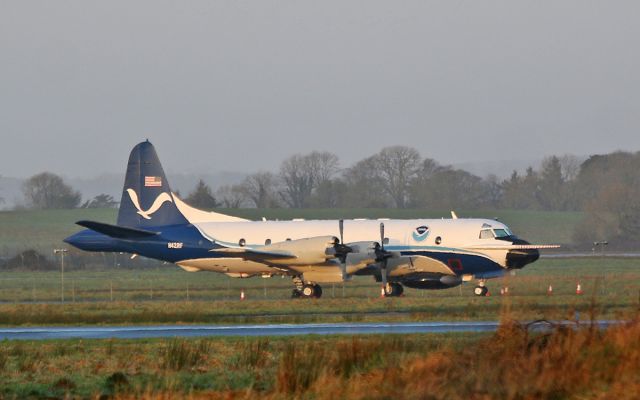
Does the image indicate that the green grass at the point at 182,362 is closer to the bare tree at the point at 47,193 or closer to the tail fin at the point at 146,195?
the tail fin at the point at 146,195

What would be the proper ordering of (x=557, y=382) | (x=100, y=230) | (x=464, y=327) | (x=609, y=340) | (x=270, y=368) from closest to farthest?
(x=557, y=382)
(x=609, y=340)
(x=270, y=368)
(x=464, y=327)
(x=100, y=230)

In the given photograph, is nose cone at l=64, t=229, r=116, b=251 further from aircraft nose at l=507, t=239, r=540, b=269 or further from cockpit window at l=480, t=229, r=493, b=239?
aircraft nose at l=507, t=239, r=540, b=269

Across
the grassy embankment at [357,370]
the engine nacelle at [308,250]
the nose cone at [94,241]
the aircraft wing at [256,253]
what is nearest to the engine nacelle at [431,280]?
the engine nacelle at [308,250]

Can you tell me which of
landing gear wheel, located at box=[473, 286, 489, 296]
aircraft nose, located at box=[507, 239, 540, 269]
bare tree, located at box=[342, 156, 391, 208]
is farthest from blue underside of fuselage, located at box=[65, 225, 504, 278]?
bare tree, located at box=[342, 156, 391, 208]

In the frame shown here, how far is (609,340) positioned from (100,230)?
39.9 meters

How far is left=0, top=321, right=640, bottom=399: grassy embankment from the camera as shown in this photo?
17.7 metres

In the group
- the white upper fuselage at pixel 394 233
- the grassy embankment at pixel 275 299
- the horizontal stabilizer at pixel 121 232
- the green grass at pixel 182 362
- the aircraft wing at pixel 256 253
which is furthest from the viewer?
the horizontal stabilizer at pixel 121 232

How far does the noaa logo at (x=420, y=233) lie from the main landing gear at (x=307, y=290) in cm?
513

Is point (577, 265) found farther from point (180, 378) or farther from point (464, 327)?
→ point (180, 378)

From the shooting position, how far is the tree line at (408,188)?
427ft

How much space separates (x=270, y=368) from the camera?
23297mm

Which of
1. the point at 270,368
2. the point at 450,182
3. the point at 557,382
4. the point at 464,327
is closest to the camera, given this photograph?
the point at 557,382

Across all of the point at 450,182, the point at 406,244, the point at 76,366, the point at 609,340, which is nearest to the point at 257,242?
the point at 406,244

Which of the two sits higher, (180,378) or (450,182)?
(450,182)
